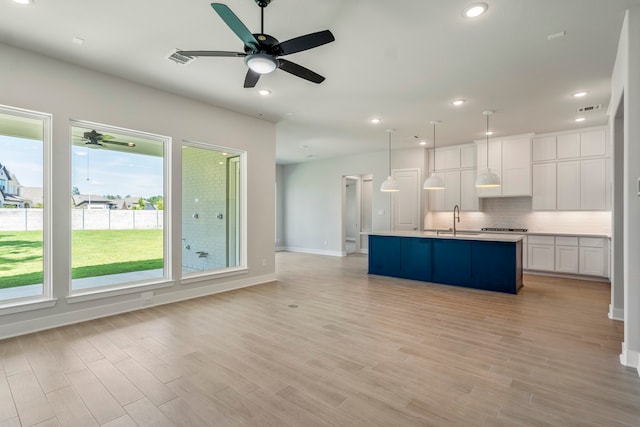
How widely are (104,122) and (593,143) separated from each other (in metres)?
8.41

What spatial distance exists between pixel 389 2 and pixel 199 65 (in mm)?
2307

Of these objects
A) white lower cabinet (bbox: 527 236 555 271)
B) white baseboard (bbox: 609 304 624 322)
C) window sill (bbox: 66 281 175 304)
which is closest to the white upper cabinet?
white lower cabinet (bbox: 527 236 555 271)

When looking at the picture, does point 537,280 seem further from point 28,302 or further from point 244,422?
point 28,302

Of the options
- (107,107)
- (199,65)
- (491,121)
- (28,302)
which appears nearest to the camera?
(28,302)

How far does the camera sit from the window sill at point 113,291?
375 cm

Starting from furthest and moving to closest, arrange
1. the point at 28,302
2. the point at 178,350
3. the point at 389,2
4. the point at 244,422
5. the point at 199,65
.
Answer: the point at 199,65 → the point at 28,302 → the point at 178,350 → the point at 389,2 → the point at 244,422

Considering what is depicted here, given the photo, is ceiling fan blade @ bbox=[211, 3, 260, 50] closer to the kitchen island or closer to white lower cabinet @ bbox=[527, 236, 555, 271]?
the kitchen island

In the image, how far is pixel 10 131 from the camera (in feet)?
11.5

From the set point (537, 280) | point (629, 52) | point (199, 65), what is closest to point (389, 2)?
point (629, 52)

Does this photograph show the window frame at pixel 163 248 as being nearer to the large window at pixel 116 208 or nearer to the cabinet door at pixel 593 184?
the large window at pixel 116 208

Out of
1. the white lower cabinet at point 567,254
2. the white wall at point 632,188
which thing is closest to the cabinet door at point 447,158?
the white lower cabinet at point 567,254

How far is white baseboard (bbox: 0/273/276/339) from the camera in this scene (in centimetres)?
335

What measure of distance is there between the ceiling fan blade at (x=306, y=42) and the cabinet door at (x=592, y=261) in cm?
655

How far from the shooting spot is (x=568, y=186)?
21.2 ft
